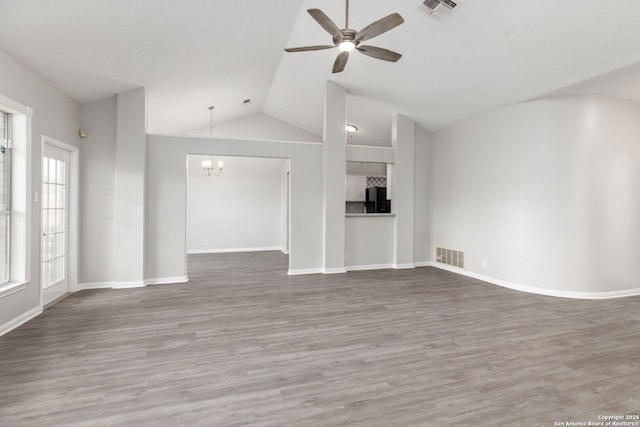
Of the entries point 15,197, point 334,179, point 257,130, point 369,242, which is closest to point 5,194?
point 15,197

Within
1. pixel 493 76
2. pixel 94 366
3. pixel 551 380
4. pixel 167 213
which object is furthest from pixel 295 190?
pixel 551 380

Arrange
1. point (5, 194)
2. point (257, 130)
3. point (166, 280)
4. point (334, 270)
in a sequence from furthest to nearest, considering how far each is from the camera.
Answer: point (257, 130) → point (334, 270) → point (166, 280) → point (5, 194)

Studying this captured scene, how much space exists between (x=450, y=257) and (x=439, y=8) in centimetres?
437

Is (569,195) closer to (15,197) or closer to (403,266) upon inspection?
(403,266)

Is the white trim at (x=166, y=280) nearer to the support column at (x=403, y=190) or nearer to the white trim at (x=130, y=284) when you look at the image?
the white trim at (x=130, y=284)

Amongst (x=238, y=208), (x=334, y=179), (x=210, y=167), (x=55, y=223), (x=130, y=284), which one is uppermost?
(x=210, y=167)

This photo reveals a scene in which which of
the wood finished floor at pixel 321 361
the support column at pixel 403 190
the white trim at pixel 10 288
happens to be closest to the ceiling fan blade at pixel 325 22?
the wood finished floor at pixel 321 361

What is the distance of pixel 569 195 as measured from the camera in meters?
4.35

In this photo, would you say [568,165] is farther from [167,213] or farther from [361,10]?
[167,213]

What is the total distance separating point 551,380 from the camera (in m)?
2.25

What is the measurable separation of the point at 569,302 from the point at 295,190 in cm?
446

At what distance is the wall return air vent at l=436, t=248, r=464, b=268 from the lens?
5.85 meters

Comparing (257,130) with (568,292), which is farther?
(257,130)

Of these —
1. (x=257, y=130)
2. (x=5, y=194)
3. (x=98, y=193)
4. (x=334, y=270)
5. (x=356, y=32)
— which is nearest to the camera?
(x=356, y=32)
